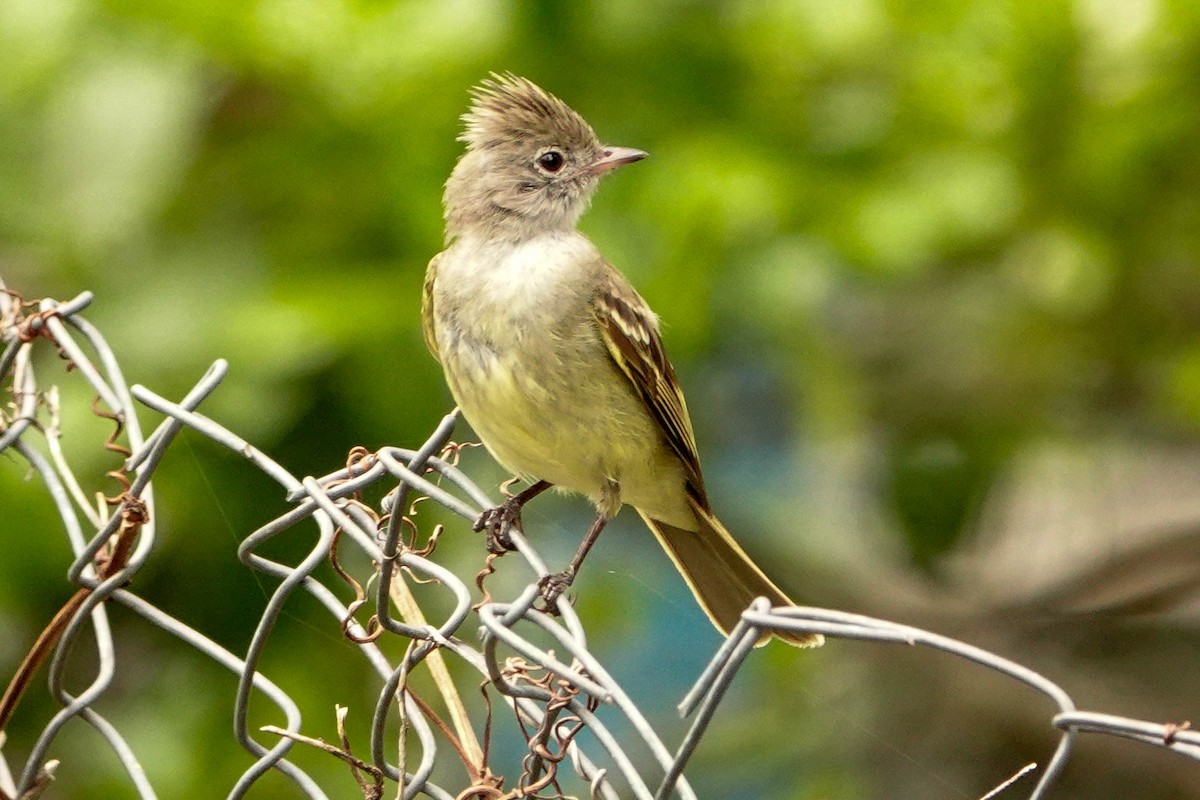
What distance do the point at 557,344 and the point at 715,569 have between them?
62cm

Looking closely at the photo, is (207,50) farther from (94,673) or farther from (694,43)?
(94,673)

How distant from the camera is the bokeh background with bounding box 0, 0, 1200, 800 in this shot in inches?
149

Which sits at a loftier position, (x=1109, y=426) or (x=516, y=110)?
(x=1109, y=426)

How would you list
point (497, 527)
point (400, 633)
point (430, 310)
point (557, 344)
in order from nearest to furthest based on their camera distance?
point (400, 633)
point (497, 527)
point (557, 344)
point (430, 310)

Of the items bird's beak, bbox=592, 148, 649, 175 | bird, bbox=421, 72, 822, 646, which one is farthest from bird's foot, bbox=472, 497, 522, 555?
bird's beak, bbox=592, 148, 649, 175

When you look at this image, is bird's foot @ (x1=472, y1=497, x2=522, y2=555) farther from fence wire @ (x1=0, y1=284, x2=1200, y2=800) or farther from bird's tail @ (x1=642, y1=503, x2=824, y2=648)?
bird's tail @ (x1=642, y1=503, x2=824, y2=648)

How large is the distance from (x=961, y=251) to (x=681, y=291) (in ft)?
3.30

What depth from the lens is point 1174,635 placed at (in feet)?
17.6

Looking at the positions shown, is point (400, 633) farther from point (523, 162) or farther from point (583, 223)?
point (523, 162)

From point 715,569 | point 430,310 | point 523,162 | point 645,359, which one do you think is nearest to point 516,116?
point 523,162

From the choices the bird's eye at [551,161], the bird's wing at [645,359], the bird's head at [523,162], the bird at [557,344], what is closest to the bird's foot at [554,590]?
the bird at [557,344]

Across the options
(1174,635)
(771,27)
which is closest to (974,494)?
(1174,635)

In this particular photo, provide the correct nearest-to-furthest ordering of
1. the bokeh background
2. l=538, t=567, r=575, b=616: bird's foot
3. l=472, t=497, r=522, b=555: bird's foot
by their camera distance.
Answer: l=472, t=497, r=522, b=555: bird's foot < l=538, t=567, r=575, b=616: bird's foot < the bokeh background

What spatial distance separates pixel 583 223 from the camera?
3.97 metres
